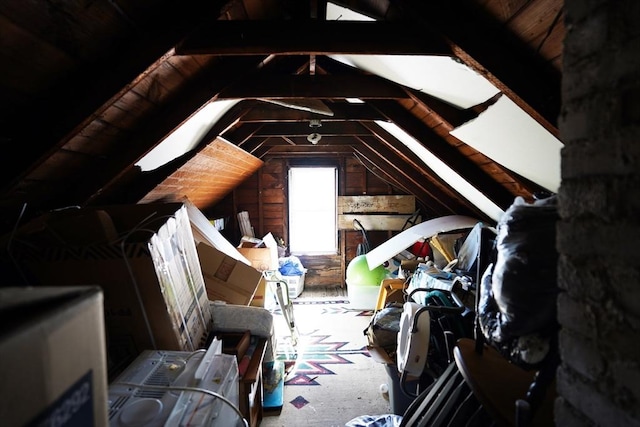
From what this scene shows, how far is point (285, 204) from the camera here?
5.47 metres

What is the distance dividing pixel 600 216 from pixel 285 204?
16.3 feet

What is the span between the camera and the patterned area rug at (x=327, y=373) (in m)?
2.36

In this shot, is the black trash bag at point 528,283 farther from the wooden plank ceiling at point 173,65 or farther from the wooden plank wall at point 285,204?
the wooden plank wall at point 285,204

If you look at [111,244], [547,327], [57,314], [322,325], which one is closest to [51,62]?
[111,244]

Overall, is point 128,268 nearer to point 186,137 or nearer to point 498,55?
point 186,137

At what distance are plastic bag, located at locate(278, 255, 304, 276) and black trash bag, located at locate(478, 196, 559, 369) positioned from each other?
4.09m

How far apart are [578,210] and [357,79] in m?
1.79

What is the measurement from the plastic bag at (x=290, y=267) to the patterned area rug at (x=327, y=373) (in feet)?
2.48

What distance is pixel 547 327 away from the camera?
0.90m

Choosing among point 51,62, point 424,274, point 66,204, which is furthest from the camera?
point 424,274

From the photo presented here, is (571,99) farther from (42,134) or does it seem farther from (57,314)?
(42,134)

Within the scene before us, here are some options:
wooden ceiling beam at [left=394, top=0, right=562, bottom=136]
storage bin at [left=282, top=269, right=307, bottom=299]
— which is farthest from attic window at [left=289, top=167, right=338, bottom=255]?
wooden ceiling beam at [left=394, top=0, right=562, bottom=136]

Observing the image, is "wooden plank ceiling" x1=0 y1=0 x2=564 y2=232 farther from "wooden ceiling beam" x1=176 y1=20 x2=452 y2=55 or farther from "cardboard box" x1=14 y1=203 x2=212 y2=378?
"cardboard box" x1=14 y1=203 x2=212 y2=378

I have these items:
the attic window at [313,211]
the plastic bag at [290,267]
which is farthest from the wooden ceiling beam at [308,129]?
the plastic bag at [290,267]
